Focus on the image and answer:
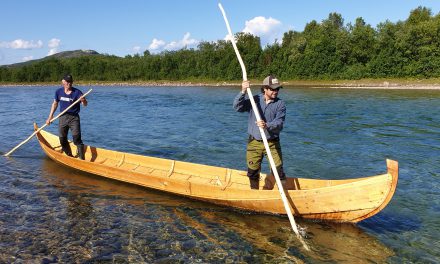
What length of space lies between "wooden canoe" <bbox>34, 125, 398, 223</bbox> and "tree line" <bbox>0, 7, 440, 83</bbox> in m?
62.0

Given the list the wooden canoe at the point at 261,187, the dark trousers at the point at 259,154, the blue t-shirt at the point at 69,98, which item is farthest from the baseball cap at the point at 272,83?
the blue t-shirt at the point at 69,98

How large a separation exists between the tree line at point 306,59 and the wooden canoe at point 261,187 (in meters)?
62.0

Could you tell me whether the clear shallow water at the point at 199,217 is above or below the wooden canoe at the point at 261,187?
below

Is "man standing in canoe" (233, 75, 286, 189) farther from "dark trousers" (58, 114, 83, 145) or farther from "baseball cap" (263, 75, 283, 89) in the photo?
"dark trousers" (58, 114, 83, 145)

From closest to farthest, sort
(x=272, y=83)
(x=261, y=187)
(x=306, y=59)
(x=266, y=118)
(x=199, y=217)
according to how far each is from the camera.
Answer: (x=272, y=83)
(x=266, y=118)
(x=199, y=217)
(x=261, y=187)
(x=306, y=59)

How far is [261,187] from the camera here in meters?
8.84

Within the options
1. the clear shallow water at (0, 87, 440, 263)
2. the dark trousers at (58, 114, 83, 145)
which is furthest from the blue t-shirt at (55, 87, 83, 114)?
the clear shallow water at (0, 87, 440, 263)

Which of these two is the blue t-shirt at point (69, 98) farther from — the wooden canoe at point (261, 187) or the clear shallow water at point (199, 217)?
the clear shallow water at point (199, 217)

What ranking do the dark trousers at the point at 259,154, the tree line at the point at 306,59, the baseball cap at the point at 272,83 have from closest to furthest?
the baseball cap at the point at 272,83
the dark trousers at the point at 259,154
the tree line at the point at 306,59

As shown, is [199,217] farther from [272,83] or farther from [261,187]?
[272,83]

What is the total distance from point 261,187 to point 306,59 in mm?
70259

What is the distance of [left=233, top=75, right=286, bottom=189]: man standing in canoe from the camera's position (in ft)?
23.4

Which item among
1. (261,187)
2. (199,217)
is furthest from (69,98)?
(261,187)

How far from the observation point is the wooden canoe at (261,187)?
649cm
